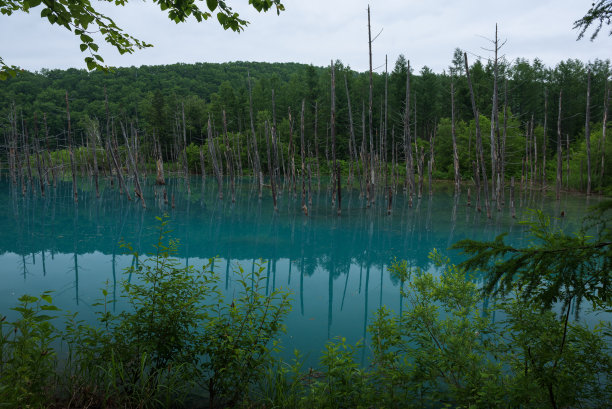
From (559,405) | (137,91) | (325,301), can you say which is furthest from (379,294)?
(137,91)

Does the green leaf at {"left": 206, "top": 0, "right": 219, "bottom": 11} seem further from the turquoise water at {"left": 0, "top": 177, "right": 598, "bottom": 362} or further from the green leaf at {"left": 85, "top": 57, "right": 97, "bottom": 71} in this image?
the turquoise water at {"left": 0, "top": 177, "right": 598, "bottom": 362}

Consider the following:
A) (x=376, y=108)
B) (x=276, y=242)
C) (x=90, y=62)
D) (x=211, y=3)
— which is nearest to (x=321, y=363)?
(x=211, y=3)

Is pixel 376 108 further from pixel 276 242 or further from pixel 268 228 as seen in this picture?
pixel 276 242

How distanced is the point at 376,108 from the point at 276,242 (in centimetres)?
4103

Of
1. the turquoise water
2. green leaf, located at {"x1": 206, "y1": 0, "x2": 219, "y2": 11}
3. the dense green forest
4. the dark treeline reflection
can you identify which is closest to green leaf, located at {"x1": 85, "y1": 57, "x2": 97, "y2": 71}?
green leaf, located at {"x1": 206, "y1": 0, "x2": 219, "y2": 11}

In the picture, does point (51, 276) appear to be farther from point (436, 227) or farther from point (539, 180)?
point (539, 180)

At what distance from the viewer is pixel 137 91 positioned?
69.6 meters

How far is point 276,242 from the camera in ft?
48.3

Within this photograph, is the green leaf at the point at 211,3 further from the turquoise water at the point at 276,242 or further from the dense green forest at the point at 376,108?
the dense green forest at the point at 376,108

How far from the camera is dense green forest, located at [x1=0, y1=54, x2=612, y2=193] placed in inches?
1449

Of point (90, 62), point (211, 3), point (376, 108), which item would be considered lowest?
point (90, 62)

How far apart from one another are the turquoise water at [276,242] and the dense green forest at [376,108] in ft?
→ 34.7

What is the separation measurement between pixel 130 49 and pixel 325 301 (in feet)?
21.6

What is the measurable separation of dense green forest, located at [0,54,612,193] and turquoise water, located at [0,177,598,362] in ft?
34.7
